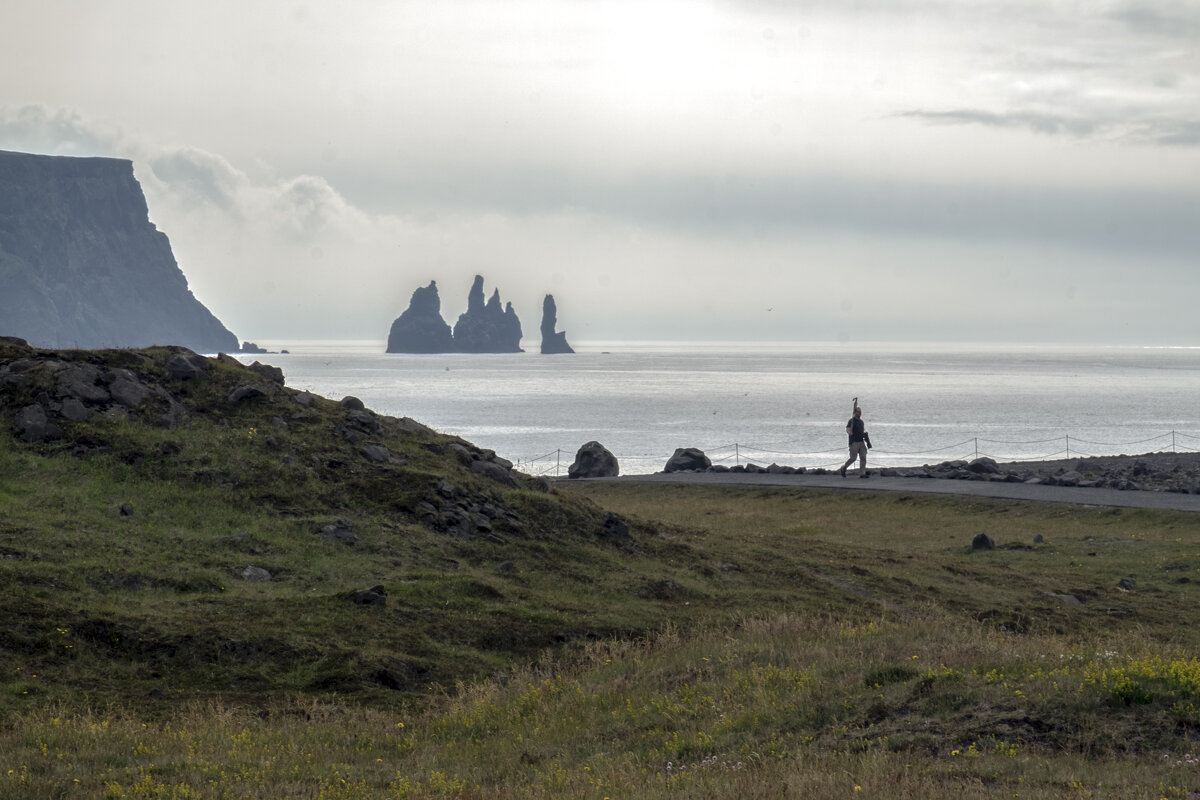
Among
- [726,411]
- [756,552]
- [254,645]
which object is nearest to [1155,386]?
[726,411]

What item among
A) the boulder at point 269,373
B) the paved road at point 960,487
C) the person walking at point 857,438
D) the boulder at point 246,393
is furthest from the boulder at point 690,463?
the boulder at point 246,393

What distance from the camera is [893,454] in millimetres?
69875

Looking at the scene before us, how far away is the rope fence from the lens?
206ft

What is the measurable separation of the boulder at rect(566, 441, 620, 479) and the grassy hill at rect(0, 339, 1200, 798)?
20385mm

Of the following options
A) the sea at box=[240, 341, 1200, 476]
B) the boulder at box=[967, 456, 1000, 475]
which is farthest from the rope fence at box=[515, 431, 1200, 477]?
the boulder at box=[967, 456, 1000, 475]

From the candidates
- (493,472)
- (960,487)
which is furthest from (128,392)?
(960,487)

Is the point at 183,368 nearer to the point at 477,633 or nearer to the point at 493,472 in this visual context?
the point at 493,472

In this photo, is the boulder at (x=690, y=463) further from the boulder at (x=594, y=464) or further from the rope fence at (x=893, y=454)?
the rope fence at (x=893, y=454)

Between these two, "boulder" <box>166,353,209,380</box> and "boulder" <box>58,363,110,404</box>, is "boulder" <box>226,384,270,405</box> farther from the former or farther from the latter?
"boulder" <box>58,363,110,404</box>

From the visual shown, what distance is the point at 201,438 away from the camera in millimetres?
20172

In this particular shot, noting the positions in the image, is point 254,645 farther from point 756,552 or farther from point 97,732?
point 756,552

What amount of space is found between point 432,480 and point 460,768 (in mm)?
11907

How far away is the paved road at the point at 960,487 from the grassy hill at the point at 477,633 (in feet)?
14.3

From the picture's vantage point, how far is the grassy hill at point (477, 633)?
8.32m
